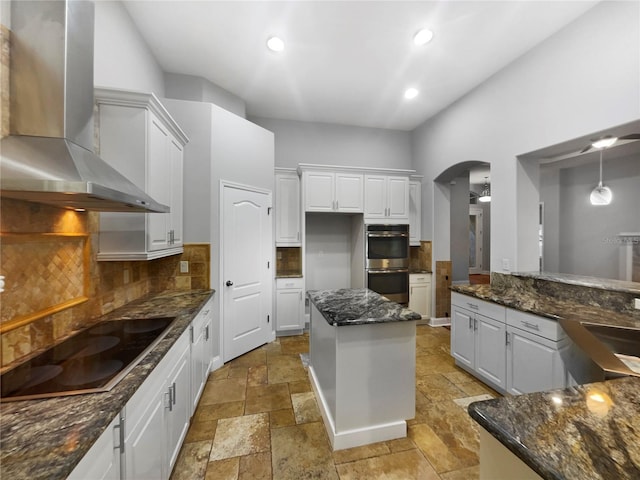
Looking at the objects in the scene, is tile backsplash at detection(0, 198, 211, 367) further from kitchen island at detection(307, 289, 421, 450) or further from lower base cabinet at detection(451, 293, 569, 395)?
lower base cabinet at detection(451, 293, 569, 395)

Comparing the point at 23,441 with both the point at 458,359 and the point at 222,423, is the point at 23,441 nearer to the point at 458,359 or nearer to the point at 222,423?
the point at 222,423

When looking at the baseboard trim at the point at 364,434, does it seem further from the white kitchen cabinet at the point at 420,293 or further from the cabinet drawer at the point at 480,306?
the white kitchen cabinet at the point at 420,293

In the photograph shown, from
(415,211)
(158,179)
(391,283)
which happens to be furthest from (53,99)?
(415,211)

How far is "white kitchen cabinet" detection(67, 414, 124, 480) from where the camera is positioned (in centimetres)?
79

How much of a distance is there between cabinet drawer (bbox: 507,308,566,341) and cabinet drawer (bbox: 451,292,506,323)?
0.09 metres

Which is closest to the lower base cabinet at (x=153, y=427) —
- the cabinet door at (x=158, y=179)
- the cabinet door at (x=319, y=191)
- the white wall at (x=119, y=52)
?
the cabinet door at (x=158, y=179)

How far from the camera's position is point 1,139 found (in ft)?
3.64

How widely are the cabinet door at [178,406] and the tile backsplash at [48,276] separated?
26.4 inches

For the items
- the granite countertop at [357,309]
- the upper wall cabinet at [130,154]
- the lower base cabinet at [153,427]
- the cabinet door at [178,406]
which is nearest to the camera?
the lower base cabinet at [153,427]

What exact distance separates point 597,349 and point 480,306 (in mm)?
1115

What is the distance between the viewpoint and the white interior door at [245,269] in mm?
3004

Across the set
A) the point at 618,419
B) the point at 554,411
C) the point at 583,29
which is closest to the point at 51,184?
the point at 554,411

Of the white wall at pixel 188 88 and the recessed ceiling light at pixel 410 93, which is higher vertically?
the recessed ceiling light at pixel 410 93

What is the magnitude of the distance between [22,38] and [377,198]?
367 cm
